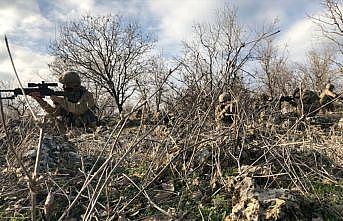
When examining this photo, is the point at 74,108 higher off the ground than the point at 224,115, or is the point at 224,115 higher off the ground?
the point at 74,108

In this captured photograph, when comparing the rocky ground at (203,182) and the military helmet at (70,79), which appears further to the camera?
the military helmet at (70,79)

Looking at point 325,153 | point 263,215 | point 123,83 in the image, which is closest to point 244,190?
point 263,215

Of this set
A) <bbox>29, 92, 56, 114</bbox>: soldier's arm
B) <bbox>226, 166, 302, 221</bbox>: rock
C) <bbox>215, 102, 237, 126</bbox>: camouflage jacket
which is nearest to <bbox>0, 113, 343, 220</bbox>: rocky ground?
<bbox>226, 166, 302, 221</bbox>: rock

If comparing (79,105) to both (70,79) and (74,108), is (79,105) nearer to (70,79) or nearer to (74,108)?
(74,108)

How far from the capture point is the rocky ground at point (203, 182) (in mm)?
2834

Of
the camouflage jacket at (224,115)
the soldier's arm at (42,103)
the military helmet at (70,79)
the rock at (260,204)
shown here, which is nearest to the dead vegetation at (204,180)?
the rock at (260,204)

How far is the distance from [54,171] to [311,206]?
261 cm

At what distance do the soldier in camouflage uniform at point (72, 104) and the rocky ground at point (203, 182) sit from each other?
12.7 ft

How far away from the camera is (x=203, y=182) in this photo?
3568 millimetres

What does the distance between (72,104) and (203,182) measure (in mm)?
5365

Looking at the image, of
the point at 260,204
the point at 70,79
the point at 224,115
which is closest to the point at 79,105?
the point at 70,79

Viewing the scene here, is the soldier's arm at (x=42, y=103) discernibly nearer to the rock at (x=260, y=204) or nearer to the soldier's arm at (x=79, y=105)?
the soldier's arm at (x=79, y=105)

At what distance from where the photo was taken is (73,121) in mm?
8570

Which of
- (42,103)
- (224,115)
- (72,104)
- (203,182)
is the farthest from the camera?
(72,104)
